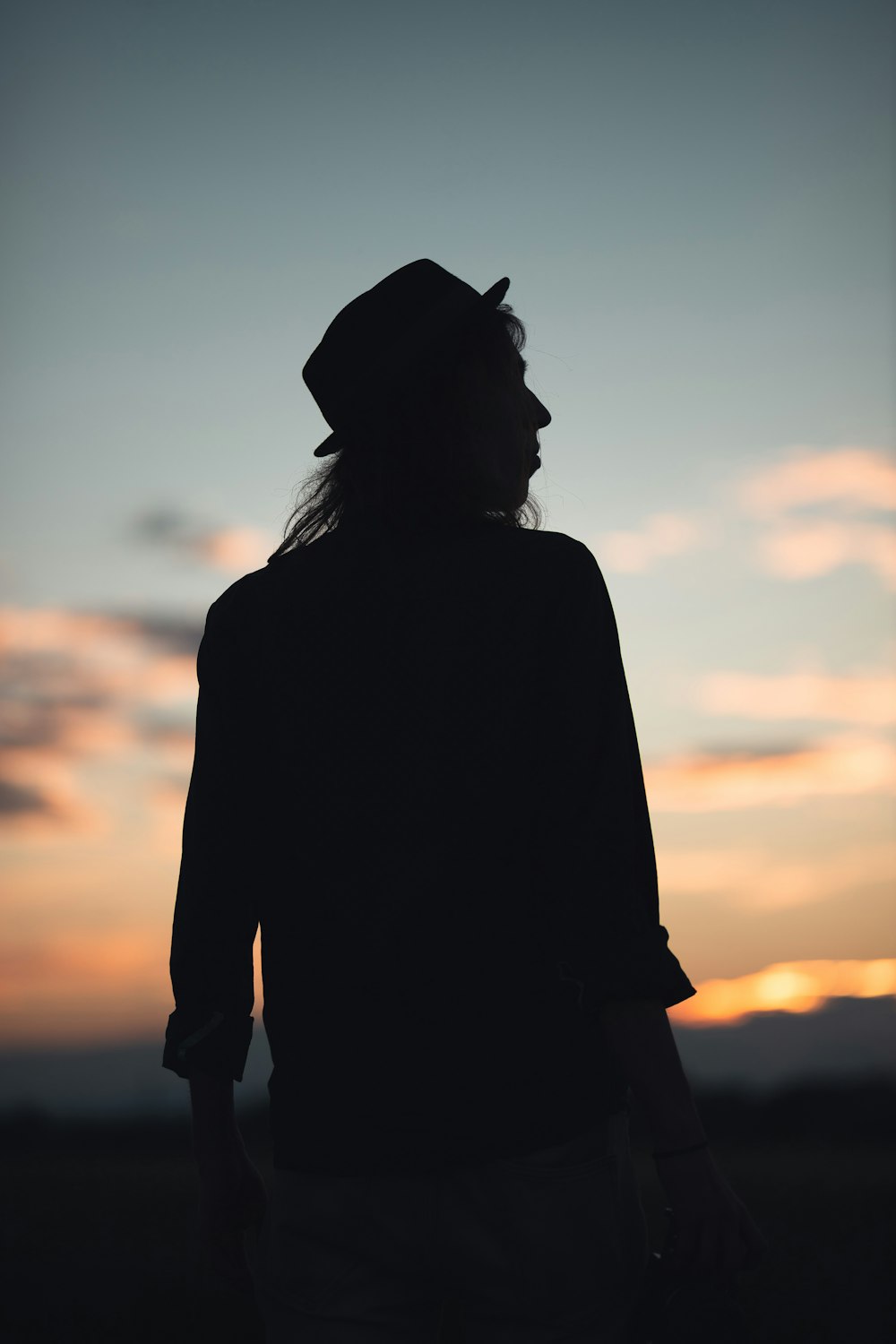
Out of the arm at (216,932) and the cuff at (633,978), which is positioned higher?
the arm at (216,932)

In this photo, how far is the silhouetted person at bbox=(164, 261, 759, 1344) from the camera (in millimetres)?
1470

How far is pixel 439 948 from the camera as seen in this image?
1.54 meters

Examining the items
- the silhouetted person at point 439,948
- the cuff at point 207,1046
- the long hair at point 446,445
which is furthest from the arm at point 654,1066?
the long hair at point 446,445

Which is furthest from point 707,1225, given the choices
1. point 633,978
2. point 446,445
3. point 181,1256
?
point 181,1256

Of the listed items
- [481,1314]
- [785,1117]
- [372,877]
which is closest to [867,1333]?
[481,1314]

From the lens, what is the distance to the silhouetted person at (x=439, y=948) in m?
1.47

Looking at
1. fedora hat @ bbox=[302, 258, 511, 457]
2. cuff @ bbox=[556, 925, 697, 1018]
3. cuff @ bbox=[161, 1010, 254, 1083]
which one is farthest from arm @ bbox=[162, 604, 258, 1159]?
cuff @ bbox=[556, 925, 697, 1018]

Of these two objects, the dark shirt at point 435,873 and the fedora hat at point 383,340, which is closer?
the dark shirt at point 435,873

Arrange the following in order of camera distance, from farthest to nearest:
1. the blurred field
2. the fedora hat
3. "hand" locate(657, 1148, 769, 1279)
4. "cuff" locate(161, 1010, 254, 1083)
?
the blurred field
the fedora hat
"cuff" locate(161, 1010, 254, 1083)
"hand" locate(657, 1148, 769, 1279)

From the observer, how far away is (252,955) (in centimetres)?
186

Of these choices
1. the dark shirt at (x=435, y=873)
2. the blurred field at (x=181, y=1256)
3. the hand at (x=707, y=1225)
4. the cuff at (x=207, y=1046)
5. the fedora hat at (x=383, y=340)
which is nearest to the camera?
the hand at (x=707, y=1225)

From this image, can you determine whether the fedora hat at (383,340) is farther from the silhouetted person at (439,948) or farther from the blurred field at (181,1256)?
the blurred field at (181,1256)

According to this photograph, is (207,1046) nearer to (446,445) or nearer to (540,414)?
(446,445)

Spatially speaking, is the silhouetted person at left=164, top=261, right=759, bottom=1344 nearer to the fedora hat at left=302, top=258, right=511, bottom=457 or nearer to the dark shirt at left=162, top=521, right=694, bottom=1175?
the dark shirt at left=162, top=521, right=694, bottom=1175
